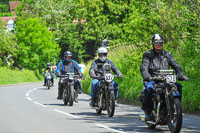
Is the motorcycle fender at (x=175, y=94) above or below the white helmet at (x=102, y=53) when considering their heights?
below

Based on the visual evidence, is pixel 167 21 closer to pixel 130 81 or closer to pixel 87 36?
pixel 130 81

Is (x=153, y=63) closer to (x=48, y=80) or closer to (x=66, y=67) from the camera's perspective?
(x=66, y=67)

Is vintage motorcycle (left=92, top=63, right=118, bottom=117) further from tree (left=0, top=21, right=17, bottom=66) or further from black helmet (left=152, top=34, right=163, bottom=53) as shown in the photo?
tree (left=0, top=21, right=17, bottom=66)

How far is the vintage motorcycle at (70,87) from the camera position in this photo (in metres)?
17.8

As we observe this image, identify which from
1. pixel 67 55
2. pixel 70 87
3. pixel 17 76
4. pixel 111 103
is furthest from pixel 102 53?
pixel 17 76

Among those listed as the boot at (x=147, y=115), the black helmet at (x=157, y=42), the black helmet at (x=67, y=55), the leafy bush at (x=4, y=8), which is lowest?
the boot at (x=147, y=115)

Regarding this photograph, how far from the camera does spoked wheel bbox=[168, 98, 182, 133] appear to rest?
28.2 ft

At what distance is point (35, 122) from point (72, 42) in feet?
212

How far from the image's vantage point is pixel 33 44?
70812mm

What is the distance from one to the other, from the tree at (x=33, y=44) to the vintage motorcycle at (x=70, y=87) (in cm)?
5129

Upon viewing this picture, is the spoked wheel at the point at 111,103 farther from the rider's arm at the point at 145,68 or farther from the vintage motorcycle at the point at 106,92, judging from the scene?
the rider's arm at the point at 145,68

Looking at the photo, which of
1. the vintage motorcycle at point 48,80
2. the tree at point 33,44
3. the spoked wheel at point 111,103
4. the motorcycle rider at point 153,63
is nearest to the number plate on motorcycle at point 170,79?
the motorcycle rider at point 153,63

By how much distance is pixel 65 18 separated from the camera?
81.1m

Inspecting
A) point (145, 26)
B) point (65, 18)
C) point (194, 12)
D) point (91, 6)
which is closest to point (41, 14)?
point (65, 18)
